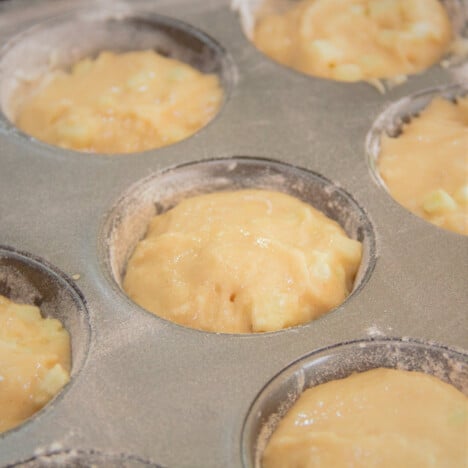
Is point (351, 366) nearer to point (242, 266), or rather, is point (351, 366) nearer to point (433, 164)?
point (242, 266)

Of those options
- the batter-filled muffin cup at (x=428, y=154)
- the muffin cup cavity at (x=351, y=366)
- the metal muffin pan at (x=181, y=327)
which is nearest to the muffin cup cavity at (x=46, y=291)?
the metal muffin pan at (x=181, y=327)

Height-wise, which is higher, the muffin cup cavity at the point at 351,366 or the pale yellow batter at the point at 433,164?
the pale yellow batter at the point at 433,164

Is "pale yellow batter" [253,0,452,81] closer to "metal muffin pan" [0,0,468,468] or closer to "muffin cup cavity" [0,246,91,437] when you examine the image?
"metal muffin pan" [0,0,468,468]

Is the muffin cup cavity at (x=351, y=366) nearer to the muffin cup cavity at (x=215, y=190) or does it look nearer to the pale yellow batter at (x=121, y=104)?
the muffin cup cavity at (x=215, y=190)

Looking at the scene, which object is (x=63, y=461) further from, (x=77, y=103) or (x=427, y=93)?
(x=427, y=93)

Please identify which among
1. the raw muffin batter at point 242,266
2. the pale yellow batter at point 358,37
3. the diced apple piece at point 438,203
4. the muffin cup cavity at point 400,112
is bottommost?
the raw muffin batter at point 242,266

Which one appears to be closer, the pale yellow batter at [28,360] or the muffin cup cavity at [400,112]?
the pale yellow batter at [28,360]

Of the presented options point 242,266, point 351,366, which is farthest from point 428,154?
point 351,366

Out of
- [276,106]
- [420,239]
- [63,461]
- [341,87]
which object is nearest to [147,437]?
[63,461]
